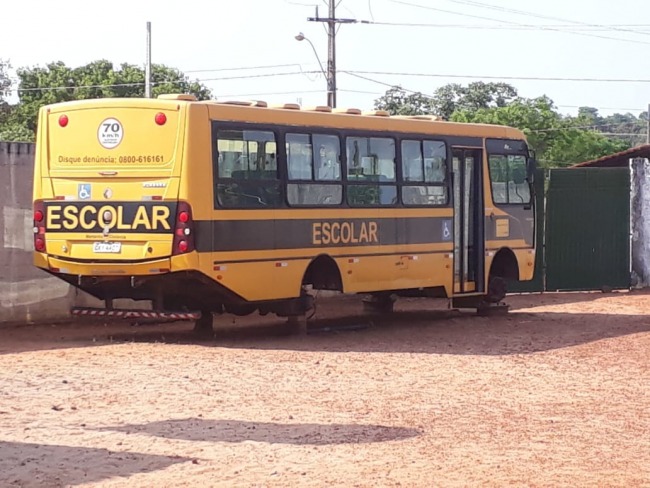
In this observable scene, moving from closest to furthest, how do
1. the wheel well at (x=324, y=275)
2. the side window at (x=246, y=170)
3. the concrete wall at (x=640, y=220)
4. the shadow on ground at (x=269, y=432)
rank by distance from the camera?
the shadow on ground at (x=269, y=432)
the side window at (x=246, y=170)
the wheel well at (x=324, y=275)
the concrete wall at (x=640, y=220)

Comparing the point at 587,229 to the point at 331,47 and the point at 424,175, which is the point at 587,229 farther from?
the point at 331,47

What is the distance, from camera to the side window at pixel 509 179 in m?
19.7

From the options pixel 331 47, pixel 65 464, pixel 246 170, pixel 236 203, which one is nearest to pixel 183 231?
pixel 236 203

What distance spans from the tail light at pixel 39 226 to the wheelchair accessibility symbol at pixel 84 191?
62 cm

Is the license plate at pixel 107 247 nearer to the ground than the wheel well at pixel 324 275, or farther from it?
farther from it

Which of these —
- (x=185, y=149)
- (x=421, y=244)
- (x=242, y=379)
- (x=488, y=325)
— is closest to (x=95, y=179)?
(x=185, y=149)

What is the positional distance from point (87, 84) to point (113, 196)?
5256 cm

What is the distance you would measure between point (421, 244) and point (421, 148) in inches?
54.1

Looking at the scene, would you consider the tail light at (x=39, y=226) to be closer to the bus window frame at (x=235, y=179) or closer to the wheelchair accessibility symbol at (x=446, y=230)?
the bus window frame at (x=235, y=179)

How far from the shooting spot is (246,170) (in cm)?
1564

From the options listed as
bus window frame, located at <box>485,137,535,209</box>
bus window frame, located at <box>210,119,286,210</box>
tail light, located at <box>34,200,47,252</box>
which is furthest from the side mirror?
tail light, located at <box>34,200,47,252</box>

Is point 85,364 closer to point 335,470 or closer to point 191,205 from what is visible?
point 191,205

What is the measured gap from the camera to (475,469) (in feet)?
28.7

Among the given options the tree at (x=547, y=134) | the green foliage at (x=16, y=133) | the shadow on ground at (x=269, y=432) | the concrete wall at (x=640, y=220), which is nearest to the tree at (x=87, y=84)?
the green foliage at (x=16, y=133)
